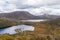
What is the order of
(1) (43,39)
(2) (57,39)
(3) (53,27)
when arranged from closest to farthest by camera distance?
(2) (57,39) → (1) (43,39) → (3) (53,27)

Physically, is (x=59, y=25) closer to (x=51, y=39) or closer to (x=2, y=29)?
(x=2, y=29)

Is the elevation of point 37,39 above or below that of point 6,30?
above

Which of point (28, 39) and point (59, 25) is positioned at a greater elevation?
point (28, 39)

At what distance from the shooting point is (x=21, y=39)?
52.8 m

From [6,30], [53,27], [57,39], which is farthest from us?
[6,30]

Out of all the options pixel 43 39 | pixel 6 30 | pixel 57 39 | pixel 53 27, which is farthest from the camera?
pixel 6 30

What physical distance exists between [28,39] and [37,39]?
4.06 meters

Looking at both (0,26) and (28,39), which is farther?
(0,26)

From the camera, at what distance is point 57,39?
46125 mm

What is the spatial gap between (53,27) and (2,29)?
112 ft

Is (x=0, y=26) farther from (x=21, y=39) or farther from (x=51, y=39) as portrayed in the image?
(x=51, y=39)

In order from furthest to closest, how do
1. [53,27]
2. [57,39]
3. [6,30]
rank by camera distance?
[6,30]
[53,27]
[57,39]

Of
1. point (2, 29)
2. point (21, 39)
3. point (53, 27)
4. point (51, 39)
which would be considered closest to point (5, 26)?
point (2, 29)

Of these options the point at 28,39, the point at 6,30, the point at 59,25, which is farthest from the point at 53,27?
the point at 28,39
